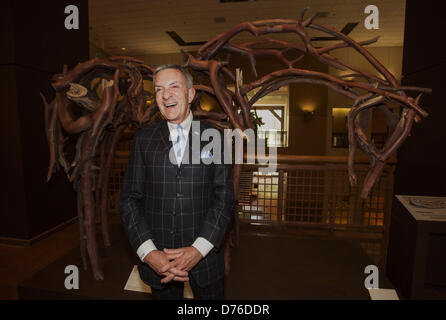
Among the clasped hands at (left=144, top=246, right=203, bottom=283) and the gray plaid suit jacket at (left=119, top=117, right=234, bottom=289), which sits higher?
the gray plaid suit jacket at (left=119, top=117, right=234, bottom=289)

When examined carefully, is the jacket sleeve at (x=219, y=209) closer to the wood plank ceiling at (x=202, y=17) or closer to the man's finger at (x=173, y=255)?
the man's finger at (x=173, y=255)

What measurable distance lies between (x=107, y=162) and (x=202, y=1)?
516cm

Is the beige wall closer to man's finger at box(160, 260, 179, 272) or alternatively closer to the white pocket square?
the white pocket square

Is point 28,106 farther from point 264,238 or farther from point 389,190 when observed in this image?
point 389,190

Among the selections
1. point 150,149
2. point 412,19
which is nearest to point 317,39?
point 412,19

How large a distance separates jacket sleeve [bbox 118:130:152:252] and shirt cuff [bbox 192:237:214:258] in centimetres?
22

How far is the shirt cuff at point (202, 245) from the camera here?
1.21 meters

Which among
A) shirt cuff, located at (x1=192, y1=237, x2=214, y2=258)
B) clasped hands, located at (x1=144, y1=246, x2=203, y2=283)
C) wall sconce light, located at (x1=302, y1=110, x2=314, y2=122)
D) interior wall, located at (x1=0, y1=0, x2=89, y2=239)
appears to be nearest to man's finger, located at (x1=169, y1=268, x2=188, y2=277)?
clasped hands, located at (x1=144, y1=246, x2=203, y2=283)

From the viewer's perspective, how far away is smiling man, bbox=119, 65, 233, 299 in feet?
3.95

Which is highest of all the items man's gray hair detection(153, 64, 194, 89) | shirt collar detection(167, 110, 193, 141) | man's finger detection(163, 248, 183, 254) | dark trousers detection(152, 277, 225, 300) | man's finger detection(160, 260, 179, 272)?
man's gray hair detection(153, 64, 194, 89)

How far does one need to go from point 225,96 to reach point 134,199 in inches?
38.1

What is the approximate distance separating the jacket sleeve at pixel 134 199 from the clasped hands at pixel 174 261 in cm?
10

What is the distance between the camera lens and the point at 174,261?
1171 millimetres

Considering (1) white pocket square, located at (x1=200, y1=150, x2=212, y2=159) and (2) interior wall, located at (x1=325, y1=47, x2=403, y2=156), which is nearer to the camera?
(1) white pocket square, located at (x1=200, y1=150, x2=212, y2=159)
